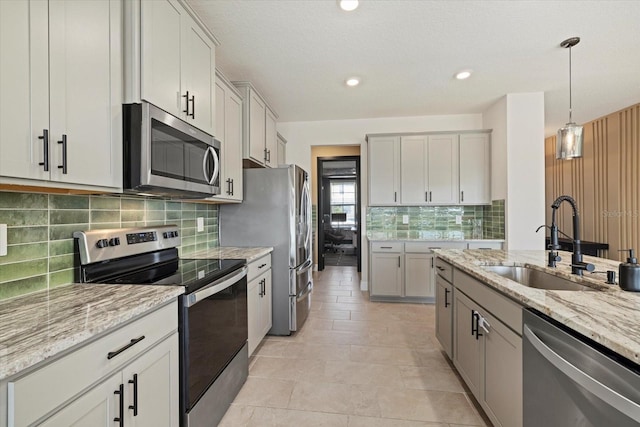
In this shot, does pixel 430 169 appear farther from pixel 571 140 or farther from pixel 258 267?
pixel 258 267

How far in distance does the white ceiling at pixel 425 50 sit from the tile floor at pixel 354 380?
8.67ft

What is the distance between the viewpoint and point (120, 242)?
1.62 m

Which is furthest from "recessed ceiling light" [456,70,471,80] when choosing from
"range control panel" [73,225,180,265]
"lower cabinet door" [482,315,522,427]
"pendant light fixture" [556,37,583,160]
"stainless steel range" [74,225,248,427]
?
"range control panel" [73,225,180,265]

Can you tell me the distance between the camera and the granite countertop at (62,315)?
729mm

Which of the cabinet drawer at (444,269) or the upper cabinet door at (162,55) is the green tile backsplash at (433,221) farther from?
the upper cabinet door at (162,55)

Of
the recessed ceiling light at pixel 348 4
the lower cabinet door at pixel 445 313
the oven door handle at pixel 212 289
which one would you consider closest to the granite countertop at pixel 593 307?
the lower cabinet door at pixel 445 313

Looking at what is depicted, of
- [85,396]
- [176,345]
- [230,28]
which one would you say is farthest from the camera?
[230,28]

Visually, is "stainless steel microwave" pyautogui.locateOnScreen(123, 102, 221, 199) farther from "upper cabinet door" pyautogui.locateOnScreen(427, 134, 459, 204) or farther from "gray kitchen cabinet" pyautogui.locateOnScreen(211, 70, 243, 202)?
"upper cabinet door" pyautogui.locateOnScreen(427, 134, 459, 204)

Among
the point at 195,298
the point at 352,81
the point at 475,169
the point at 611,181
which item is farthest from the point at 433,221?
the point at 195,298

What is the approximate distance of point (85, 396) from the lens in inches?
A: 34.3

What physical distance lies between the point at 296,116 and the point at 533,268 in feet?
11.7

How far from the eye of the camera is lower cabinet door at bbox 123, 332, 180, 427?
41.1 inches

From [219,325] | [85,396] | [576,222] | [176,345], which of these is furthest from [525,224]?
[85,396]

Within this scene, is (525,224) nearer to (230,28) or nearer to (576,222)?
(576,222)
